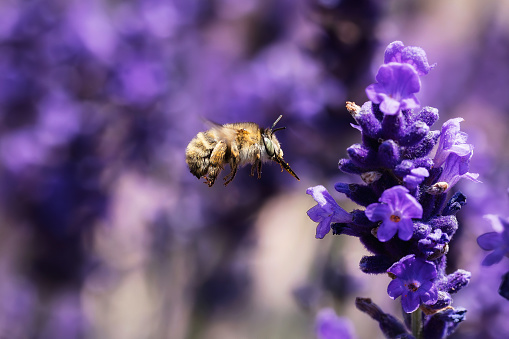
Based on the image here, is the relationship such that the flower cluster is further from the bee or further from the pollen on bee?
the bee

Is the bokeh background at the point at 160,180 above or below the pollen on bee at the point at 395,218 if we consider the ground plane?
above

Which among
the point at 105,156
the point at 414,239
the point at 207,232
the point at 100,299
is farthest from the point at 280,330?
the point at 414,239

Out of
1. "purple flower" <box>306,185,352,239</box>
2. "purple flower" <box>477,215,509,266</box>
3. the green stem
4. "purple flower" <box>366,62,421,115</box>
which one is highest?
"purple flower" <box>366,62,421,115</box>

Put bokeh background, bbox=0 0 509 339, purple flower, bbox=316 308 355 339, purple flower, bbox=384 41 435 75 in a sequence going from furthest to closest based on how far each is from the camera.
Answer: bokeh background, bbox=0 0 509 339, purple flower, bbox=316 308 355 339, purple flower, bbox=384 41 435 75

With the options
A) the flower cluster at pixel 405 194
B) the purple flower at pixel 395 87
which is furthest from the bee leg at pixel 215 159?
the purple flower at pixel 395 87

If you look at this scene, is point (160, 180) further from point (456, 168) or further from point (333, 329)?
point (456, 168)

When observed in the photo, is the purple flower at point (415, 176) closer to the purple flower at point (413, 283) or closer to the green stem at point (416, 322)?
the purple flower at point (413, 283)

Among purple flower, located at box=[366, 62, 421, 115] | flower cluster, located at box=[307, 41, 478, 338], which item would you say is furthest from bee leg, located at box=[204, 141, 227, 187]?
purple flower, located at box=[366, 62, 421, 115]

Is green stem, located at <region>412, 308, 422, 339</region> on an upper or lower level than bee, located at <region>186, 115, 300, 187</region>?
lower
